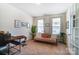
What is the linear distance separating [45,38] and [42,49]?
22 centimetres

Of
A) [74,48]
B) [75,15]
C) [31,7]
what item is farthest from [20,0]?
[74,48]

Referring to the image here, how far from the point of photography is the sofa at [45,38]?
2.05 m

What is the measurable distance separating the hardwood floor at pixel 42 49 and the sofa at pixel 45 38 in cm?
8

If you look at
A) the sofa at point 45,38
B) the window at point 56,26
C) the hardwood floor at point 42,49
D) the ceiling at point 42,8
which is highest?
the ceiling at point 42,8

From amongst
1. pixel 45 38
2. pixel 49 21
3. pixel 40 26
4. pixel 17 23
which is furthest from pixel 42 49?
pixel 17 23

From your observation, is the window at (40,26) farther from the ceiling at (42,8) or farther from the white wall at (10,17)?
→ the white wall at (10,17)

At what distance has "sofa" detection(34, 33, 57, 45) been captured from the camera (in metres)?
2.05

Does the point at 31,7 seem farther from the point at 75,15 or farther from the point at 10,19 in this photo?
the point at 75,15

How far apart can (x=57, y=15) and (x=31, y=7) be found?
0.53 meters

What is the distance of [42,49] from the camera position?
2.07m

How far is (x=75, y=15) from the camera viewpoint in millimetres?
2029

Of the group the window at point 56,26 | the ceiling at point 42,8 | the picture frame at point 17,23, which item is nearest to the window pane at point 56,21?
the window at point 56,26

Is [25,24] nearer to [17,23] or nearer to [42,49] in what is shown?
[17,23]

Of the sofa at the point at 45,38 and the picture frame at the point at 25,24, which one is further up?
the picture frame at the point at 25,24
